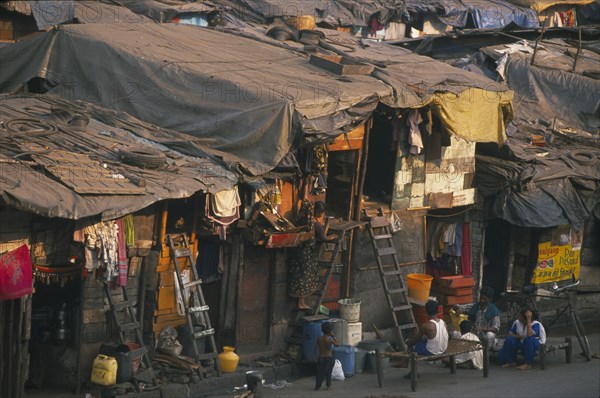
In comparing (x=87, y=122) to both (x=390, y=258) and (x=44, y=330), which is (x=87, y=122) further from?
(x=390, y=258)

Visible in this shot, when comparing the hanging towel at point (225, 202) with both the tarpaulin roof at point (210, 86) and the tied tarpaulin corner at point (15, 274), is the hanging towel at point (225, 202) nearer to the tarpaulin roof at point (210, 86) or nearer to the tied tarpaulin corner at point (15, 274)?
the tarpaulin roof at point (210, 86)

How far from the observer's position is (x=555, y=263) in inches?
904

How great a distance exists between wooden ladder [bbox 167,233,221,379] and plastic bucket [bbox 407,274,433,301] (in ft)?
15.1

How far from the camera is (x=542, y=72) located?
25469 mm

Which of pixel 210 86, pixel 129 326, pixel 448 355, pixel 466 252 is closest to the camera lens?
pixel 129 326

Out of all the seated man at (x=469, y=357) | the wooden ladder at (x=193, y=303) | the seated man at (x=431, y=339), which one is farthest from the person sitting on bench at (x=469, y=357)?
the wooden ladder at (x=193, y=303)

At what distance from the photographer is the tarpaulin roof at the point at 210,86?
690 inches

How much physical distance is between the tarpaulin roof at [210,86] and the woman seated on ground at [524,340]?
11.3 feet

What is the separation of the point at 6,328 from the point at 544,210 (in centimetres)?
1036

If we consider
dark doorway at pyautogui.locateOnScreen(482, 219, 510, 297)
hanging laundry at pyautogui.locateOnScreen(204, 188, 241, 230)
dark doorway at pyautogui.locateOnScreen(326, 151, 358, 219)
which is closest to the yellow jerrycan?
hanging laundry at pyautogui.locateOnScreen(204, 188, 241, 230)

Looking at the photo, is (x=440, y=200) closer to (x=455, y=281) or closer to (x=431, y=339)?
(x=455, y=281)

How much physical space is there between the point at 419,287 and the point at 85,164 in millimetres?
7269

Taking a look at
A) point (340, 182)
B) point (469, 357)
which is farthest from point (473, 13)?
point (469, 357)

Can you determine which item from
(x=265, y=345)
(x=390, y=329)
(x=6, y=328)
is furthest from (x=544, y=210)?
(x=6, y=328)
